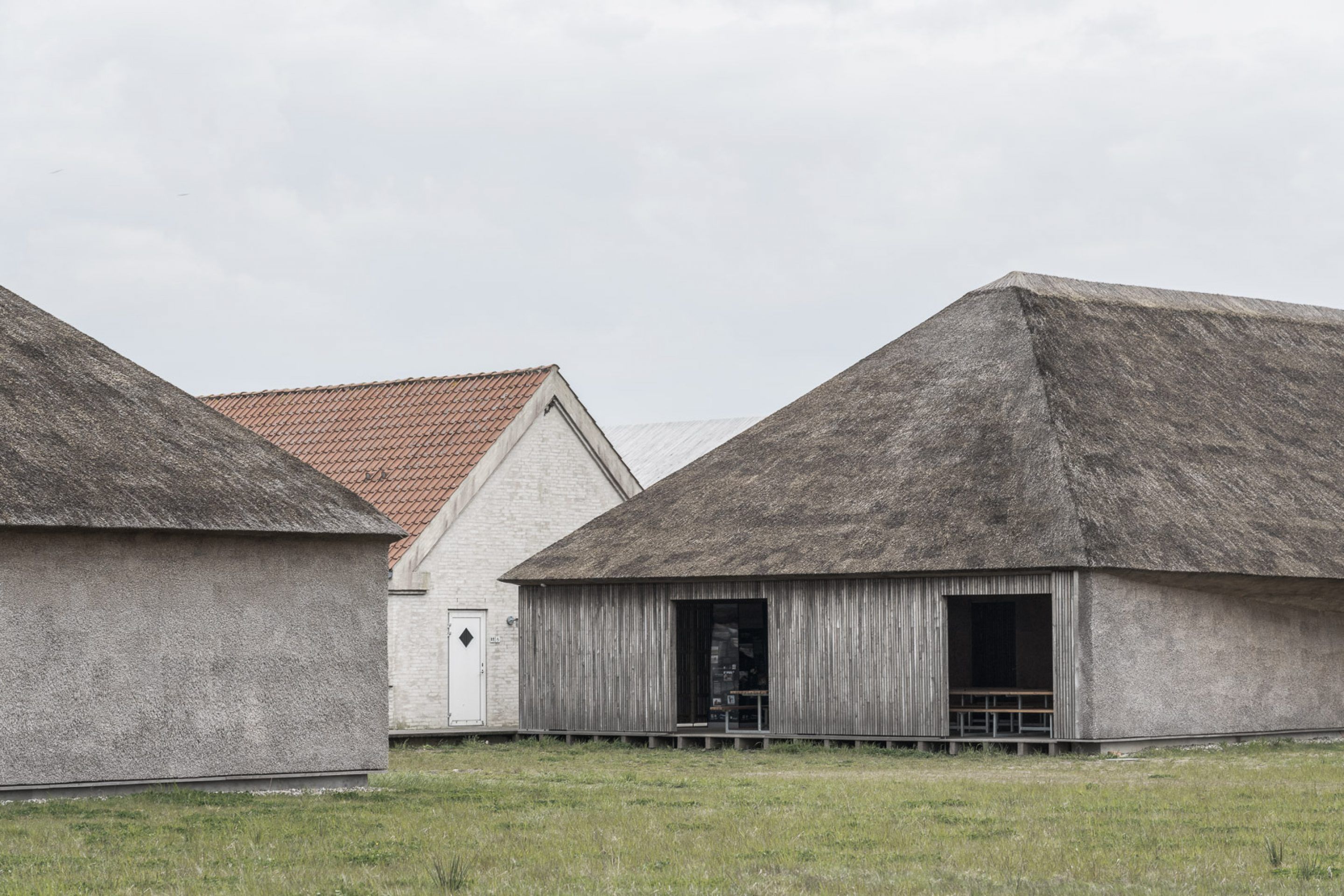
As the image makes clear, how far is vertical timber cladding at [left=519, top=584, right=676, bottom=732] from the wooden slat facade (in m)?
0.02

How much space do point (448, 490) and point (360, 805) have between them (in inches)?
614

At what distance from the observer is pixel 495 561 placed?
33.6 meters

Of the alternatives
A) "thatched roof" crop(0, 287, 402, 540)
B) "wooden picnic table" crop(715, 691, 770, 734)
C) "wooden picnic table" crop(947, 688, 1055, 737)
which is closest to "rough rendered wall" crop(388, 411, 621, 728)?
"wooden picnic table" crop(715, 691, 770, 734)

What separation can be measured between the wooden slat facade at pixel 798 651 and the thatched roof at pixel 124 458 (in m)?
9.26

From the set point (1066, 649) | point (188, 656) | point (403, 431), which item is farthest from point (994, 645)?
point (188, 656)

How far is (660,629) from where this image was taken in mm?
29172

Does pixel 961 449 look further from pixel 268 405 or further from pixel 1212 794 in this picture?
pixel 268 405

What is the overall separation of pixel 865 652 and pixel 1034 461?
3.53 m

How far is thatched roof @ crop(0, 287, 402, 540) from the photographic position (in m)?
17.5

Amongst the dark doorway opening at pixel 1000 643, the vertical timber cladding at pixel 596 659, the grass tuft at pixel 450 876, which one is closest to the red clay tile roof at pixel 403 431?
the vertical timber cladding at pixel 596 659

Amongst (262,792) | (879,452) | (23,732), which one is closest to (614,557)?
(879,452)

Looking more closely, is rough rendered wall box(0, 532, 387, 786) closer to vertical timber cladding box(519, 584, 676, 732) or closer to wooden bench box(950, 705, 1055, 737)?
vertical timber cladding box(519, 584, 676, 732)

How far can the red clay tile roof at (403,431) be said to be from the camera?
109 feet

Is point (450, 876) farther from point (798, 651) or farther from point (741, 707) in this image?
point (741, 707)
